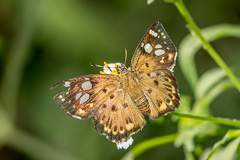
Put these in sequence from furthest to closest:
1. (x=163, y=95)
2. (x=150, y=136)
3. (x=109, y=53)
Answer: (x=109, y=53) → (x=150, y=136) → (x=163, y=95)

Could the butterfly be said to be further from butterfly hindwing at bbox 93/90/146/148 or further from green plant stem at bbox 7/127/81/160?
green plant stem at bbox 7/127/81/160

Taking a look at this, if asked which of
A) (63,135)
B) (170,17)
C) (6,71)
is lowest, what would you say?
(63,135)

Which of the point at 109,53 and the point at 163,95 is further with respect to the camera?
the point at 109,53

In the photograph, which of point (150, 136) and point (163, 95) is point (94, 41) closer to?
point (150, 136)

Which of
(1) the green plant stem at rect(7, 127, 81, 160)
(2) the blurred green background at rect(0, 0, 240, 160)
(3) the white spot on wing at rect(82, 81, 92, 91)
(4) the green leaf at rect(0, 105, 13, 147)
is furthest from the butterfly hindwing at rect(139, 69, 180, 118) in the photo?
(4) the green leaf at rect(0, 105, 13, 147)

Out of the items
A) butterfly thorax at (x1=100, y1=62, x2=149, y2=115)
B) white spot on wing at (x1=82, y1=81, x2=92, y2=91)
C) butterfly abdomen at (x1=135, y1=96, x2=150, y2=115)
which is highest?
white spot on wing at (x1=82, y1=81, x2=92, y2=91)

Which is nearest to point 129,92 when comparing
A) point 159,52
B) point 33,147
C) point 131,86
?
point 131,86

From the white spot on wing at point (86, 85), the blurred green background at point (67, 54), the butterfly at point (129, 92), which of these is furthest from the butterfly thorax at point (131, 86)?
the blurred green background at point (67, 54)

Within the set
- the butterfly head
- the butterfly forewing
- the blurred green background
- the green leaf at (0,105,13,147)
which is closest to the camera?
the butterfly forewing

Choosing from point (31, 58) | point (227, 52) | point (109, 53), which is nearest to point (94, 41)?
point (109, 53)
